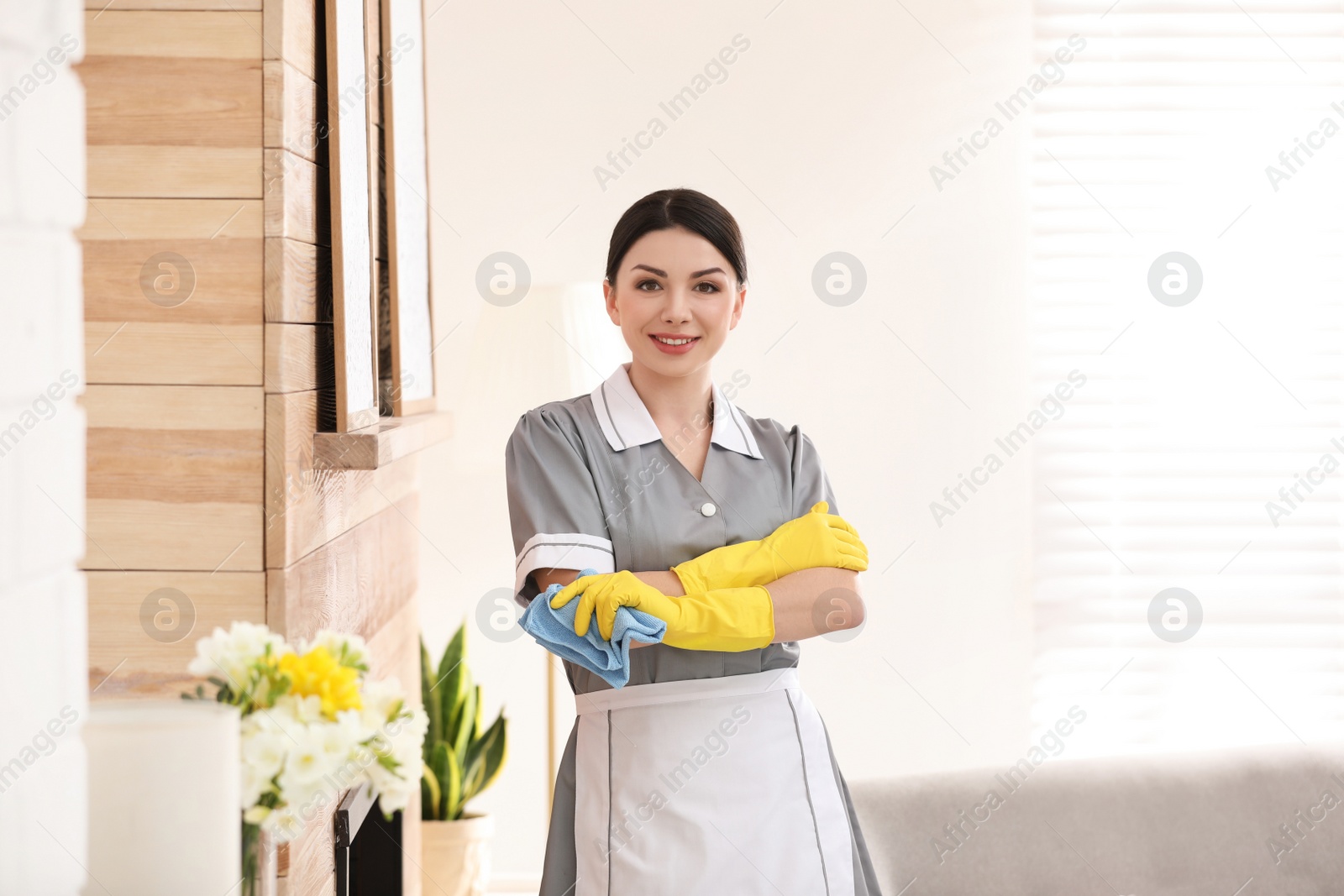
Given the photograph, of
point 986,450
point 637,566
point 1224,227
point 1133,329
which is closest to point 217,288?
point 637,566

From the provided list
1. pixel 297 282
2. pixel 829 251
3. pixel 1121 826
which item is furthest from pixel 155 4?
pixel 1121 826

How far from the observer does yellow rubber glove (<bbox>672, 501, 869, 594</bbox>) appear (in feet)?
4.61

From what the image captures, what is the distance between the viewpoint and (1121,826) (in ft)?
6.88

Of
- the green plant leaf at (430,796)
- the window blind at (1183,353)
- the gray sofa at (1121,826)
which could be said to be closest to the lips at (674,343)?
the gray sofa at (1121,826)

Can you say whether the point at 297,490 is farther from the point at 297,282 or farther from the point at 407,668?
the point at 407,668

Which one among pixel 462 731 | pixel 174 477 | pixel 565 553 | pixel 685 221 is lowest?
pixel 462 731

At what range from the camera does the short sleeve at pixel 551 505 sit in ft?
4.55

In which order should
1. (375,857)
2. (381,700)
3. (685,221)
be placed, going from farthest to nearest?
(375,857) → (685,221) → (381,700)

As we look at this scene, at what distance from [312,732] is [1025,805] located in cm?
169

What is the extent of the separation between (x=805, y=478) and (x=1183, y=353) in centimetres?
183

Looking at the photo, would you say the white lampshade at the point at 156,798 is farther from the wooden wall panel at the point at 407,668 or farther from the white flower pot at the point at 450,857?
the white flower pot at the point at 450,857

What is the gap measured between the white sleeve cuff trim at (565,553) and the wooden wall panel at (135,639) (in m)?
0.41

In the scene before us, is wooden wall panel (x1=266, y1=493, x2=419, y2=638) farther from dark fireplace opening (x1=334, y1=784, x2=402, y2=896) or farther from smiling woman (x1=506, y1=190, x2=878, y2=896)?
dark fireplace opening (x1=334, y1=784, x2=402, y2=896)

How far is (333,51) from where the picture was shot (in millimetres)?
1515
